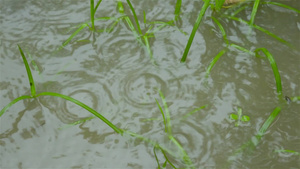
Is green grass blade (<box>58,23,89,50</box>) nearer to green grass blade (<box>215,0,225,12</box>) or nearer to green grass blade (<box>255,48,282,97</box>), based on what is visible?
green grass blade (<box>215,0,225,12</box>)

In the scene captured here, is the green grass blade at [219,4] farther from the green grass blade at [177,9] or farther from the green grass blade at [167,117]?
the green grass blade at [167,117]

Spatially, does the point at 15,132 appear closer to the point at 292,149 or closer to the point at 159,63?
the point at 159,63

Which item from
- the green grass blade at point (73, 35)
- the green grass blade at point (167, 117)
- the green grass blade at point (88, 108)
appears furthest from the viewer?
the green grass blade at point (73, 35)

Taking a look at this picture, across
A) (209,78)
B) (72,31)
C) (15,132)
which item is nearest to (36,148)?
(15,132)

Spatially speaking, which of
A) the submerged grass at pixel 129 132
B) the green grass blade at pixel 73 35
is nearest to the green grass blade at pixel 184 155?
the submerged grass at pixel 129 132

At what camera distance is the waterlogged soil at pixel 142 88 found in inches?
58.0

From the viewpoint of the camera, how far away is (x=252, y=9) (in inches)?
78.1

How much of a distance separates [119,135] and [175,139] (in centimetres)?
23

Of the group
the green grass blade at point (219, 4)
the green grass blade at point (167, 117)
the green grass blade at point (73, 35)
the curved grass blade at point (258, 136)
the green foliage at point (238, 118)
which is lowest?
the curved grass blade at point (258, 136)

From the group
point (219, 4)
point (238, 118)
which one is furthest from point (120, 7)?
point (238, 118)

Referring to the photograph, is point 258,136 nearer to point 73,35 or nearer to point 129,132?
point 129,132

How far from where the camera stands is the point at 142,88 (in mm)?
1658

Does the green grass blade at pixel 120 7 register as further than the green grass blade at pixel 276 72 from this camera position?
Yes

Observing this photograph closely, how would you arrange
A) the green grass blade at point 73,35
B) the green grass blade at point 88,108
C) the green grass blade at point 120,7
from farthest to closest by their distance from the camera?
the green grass blade at point 120,7 < the green grass blade at point 73,35 < the green grass blade at point 88,108
